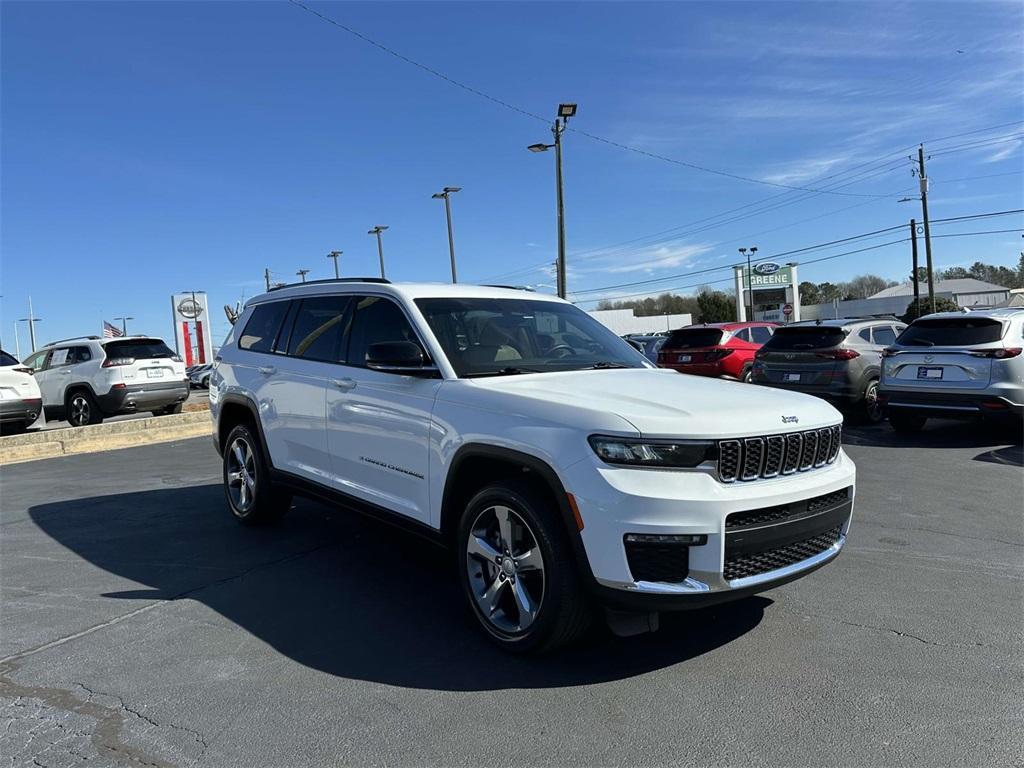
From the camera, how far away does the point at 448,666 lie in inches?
135

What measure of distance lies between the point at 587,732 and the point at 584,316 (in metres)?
2.99

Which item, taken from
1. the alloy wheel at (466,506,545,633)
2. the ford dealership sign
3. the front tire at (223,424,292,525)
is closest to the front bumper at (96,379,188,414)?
the front tire at (223,424,292,525)

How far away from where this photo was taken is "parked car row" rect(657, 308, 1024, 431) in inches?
341

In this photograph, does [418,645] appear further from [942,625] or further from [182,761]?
[942,625]

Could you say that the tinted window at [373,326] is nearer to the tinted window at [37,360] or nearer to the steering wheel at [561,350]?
the steering wheel at [561,350]

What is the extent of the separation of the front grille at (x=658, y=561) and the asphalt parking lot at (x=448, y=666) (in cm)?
53

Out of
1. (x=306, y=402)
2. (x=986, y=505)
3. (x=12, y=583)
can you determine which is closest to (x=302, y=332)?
(x=306, y=402)

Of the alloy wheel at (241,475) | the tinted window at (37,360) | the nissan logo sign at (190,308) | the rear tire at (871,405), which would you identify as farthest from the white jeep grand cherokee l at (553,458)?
the nissan logo sign at (190,308)

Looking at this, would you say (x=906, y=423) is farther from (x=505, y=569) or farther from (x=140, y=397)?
(x=140, y=397)

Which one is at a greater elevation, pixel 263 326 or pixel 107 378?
pixel 263 326

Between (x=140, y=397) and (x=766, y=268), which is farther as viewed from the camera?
(x=766, y=268)

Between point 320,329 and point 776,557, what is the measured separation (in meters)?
3.38

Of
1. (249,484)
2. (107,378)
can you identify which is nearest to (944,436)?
(249,484)

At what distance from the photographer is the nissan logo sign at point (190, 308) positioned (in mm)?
40281
